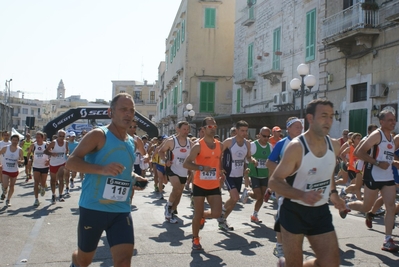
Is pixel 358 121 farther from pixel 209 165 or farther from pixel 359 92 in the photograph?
pixel 209 165

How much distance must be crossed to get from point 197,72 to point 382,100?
2456cm

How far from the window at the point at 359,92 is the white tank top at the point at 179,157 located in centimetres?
1074

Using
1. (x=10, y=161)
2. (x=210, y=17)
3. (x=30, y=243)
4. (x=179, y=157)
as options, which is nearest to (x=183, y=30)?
(x=210, y=17)

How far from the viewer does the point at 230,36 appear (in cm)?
4116

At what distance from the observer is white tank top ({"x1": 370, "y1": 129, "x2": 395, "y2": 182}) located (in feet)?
24.1

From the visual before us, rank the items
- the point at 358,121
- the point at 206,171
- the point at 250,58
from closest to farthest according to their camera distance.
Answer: the point at 206,171 → the point at 358,121 → the point at 250,58

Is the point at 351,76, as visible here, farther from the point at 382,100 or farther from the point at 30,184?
the point at 30,184

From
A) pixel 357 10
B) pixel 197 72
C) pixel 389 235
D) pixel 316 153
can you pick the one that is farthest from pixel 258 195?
pixel 197 72

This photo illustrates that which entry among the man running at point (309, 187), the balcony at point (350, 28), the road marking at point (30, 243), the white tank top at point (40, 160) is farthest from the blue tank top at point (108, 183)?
the balcony at point (350, 28)

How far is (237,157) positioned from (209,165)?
147 centimetres

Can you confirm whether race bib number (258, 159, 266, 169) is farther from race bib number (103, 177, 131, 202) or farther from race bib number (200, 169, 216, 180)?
race bib number (103, 177, 131, 202)

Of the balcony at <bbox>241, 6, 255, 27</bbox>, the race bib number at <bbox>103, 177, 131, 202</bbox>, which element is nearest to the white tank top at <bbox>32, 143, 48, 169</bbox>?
the race bib number at <bbox>103, 177, 131, 202</bbox>

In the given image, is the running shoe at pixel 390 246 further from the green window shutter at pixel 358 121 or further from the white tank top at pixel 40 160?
the green window shutter at pixel 358 121

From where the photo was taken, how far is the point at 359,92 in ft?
64.1
